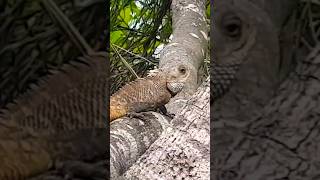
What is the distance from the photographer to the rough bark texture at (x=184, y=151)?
60 cm

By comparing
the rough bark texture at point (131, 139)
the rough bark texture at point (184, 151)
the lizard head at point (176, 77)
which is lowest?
the rough bark texture at point (131, 139)

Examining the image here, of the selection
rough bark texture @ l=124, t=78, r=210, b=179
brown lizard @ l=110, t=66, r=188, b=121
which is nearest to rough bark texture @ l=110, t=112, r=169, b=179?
rough bark texture @ l=124, t=78, r=210, b=179

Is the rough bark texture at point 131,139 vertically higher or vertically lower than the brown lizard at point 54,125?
lower

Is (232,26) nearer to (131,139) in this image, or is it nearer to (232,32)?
(232,32)

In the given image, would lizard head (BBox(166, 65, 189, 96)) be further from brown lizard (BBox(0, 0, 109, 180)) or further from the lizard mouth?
brown lizard (BBox(0, 0, 109, 180))

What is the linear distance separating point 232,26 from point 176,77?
5.43 feet

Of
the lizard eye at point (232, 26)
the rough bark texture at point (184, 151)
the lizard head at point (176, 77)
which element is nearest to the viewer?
the lizard eye at point (232, 26)

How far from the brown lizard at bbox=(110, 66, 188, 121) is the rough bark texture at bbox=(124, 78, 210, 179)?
3.56 ft

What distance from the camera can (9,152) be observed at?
26cm

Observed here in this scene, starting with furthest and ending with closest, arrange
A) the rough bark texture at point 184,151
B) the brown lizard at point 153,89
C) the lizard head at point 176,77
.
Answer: the lizard head at point 176,77, the brown lizard at point 153,89, the rough bark texture at point 184,151

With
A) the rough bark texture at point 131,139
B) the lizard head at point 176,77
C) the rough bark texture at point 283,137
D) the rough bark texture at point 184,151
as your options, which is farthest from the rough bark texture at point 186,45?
the rough bark texture at point 283,137

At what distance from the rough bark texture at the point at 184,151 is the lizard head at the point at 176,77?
124 centimetres

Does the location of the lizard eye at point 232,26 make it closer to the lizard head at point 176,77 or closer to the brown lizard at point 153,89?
the brown lizard at point 153,89

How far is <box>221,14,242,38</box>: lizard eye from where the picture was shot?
252 mm
